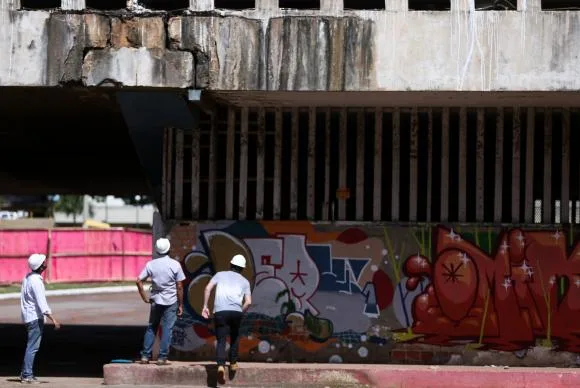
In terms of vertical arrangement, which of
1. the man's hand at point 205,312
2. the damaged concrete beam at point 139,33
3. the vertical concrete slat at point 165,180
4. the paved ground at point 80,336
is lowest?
the paved ground at point 80,336

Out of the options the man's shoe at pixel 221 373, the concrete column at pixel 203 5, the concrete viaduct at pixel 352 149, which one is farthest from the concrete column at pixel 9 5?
the man's shoe at pixel 221 373

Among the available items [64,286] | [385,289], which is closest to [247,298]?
[385,289]

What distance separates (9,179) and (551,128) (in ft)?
47.7

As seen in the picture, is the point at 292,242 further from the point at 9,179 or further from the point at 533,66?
the point at 9,179

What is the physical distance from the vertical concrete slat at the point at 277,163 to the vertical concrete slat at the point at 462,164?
2352 millimetres

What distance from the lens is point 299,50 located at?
12.7 m

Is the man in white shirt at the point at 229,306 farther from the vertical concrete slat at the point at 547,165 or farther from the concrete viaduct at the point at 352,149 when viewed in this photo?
the vertical concrete slat at the point at 547,165

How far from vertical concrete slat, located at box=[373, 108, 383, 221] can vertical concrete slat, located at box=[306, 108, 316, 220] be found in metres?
0.81

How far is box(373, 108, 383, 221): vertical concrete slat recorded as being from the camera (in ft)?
45.7

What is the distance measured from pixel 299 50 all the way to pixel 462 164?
9.10ft

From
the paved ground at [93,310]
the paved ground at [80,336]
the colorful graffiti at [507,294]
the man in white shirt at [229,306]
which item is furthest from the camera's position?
the paved ground at [93,310]

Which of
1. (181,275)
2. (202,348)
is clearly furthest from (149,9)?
(202,348)

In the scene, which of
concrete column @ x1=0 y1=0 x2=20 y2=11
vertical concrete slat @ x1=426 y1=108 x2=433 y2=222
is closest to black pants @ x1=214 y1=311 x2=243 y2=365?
vertical concrete slat @ x1=426 y1=108 x2=433 y2=222

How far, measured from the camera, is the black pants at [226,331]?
1281 centimetres
